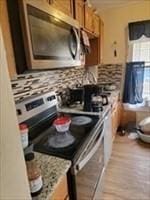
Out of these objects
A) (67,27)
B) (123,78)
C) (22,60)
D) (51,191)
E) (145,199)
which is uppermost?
(67,27)

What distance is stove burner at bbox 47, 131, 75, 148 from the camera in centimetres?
110

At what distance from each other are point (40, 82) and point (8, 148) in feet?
3.95

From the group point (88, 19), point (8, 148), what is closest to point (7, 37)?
point (8, 148)

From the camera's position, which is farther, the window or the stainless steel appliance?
the window

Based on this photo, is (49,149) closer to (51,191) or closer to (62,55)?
(51,191)

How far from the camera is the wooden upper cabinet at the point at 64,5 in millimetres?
1126

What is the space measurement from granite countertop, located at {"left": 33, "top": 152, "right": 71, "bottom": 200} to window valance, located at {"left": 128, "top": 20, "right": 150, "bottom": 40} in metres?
2.78

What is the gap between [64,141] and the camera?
1.15m

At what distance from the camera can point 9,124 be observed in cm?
48

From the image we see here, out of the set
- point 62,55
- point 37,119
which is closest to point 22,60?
point 62,55

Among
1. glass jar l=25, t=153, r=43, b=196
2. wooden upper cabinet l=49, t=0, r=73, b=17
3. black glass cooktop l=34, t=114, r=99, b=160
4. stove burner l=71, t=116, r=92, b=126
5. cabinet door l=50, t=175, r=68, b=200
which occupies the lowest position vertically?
cabinet door l=50, t=175, r=68, b=200

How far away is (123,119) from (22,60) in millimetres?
2887

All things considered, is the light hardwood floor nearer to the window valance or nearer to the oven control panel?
the oven control panel

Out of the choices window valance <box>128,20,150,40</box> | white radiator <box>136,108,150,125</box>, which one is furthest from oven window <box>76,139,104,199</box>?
window valance <box>128,20,150,40</box>
